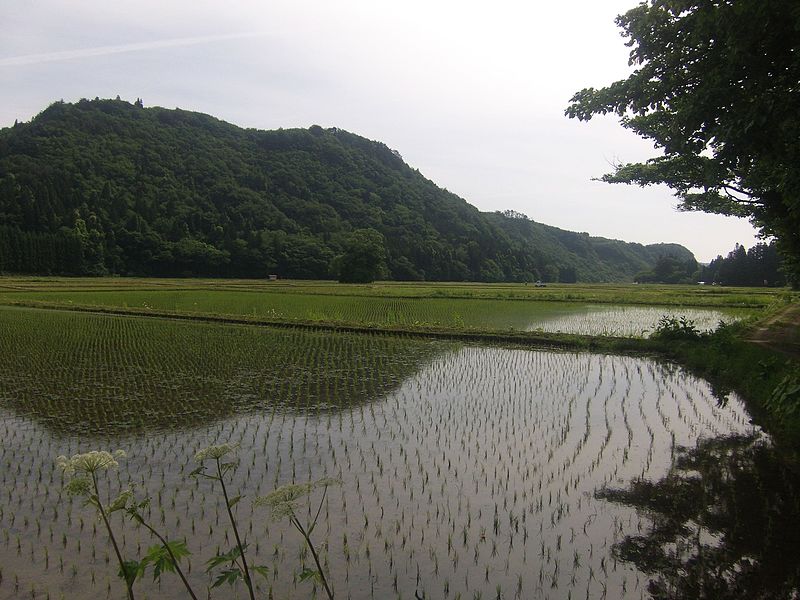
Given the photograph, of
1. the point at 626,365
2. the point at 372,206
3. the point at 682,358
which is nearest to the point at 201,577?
the point at 626,365

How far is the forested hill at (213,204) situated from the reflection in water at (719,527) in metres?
54.1

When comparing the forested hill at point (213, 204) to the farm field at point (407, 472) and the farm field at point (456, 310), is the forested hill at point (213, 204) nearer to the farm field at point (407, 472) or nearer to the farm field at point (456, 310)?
the farm field at point (456, 310)

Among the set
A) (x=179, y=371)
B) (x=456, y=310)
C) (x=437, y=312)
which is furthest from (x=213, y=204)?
(x=179, y=371)

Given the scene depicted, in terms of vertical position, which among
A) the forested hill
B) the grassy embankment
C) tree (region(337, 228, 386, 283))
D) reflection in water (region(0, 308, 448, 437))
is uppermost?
the forested hill

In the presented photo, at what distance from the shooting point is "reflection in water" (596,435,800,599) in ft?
11.4

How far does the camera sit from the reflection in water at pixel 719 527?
11.4 feet

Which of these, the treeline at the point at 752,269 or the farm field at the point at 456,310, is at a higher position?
the treeline at the point at 752,269

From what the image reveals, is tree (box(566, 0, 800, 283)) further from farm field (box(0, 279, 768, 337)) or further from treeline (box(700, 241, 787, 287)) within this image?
treeline (box(700, 241, 787, 287))

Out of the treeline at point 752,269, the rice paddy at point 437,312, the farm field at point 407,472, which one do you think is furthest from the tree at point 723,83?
the treeline at point 752,269

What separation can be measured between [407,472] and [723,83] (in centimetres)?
606

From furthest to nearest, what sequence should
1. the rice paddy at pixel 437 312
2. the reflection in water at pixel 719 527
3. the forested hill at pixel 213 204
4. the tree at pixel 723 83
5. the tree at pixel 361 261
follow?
the forested hill at pixel 213 204 → the tree at pixel 361 261 → the rice paddy at pixel 437 312 → the tree at pixel 723 83 → the reflection in water at pixel 719 527

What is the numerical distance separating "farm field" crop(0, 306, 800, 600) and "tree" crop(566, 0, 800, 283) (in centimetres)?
365

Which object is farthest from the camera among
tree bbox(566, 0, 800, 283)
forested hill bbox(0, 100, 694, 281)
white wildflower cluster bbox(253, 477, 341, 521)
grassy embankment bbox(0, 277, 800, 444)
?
forested hill bbox(0, 100, 694, 281)

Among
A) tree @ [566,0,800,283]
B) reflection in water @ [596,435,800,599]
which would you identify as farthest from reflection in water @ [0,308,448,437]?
tree @ [566,0,800,283]
